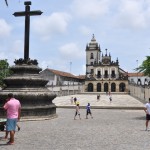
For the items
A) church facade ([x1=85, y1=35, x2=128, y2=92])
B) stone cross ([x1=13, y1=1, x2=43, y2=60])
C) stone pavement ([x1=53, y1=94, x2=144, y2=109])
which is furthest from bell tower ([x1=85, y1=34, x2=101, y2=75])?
stone cross ([x1=13, y1=1, x2=43, y2=60])

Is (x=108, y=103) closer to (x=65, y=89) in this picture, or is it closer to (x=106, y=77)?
(x=65, y=89)

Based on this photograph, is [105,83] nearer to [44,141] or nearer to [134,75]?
[134,75]

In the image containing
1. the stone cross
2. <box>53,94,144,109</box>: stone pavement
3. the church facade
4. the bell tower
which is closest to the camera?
the stone cross

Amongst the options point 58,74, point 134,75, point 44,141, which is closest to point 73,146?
point 44,141

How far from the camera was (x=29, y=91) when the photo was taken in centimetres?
1576

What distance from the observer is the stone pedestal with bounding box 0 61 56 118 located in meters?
15.4

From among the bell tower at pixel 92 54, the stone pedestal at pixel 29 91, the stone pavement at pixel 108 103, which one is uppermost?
the bell tower at pixel 92 54

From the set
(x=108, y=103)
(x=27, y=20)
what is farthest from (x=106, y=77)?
(x=27, y=20)

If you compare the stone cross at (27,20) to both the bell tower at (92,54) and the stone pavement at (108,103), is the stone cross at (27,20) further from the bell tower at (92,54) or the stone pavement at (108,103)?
the bell tower at (92,54)

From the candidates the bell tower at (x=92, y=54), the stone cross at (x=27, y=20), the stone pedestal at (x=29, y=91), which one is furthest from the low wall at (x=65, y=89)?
the stone pedestal at (x=29, y=91)

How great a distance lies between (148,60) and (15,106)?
12627 millimetres

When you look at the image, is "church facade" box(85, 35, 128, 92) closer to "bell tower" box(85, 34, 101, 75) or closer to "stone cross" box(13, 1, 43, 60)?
"bell tower" box(85, 34, 101, 75)

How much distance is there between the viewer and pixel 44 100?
1617 centimetres

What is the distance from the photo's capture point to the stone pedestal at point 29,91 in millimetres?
15438
